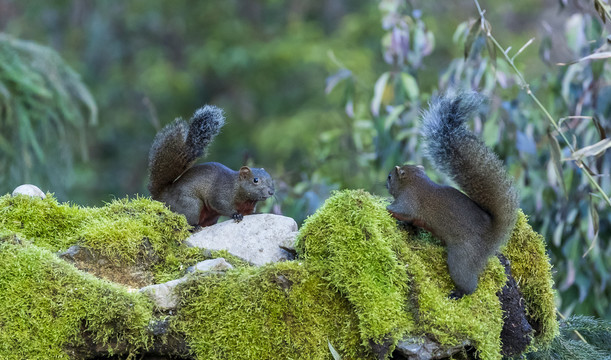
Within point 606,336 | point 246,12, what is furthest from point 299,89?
point 606,336

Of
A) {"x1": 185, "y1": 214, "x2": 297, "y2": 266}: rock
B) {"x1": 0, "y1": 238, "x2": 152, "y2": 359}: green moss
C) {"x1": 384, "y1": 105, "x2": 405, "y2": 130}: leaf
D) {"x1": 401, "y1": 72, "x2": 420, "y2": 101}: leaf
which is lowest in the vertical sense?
{"x1": 0, "y1": 238, "x2": 152, "y2": 359}: green moss

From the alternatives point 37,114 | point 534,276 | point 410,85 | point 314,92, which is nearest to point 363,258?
point 534,276

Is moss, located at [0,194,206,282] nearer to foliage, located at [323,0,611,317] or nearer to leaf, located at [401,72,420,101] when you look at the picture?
foliage, located at [323,0,611,317]

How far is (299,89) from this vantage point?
41.2 feet

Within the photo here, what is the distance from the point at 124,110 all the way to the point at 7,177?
8.41m

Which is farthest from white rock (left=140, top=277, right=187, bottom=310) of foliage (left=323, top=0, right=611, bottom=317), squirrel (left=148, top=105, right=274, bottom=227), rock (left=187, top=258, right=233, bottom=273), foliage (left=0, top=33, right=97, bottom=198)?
foliage (left=323, top=0, right=611, bottom=317)

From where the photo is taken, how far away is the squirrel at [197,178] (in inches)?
133

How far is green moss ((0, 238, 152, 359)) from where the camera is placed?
7.05 ft

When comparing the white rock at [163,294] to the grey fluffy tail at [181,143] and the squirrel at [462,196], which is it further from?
the grey fluffy tail at [181,143]

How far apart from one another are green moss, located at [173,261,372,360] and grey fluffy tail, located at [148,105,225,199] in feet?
3.75

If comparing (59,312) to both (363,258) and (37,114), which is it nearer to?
(363,258)

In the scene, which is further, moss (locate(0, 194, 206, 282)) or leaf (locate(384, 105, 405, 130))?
leaf (locate(384, 105, 405, 130))

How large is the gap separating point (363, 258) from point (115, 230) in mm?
941

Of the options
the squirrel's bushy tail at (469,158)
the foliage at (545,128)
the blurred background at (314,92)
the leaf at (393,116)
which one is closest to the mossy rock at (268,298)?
the squirrel's bushy tail at (469,158)
